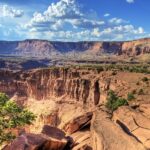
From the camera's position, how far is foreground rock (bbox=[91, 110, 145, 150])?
2373cm

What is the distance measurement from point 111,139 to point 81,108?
254 feet

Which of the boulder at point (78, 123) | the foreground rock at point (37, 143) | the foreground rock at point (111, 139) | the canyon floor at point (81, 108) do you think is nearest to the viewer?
the foreground rock at point (111, 139)

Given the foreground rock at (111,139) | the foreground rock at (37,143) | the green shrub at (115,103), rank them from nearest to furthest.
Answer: the foreground rock at (111,139), the foreground rock at (37,143), the green shrub at (115,103)

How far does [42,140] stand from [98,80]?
8293 centimetres

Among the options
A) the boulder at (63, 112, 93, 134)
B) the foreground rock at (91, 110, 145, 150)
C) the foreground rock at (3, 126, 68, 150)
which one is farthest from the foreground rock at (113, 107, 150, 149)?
the foreground rock at (3, 126, 68, 150)

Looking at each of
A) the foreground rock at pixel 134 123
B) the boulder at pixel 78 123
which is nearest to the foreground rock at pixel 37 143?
the foreground rock at pixel 134 123

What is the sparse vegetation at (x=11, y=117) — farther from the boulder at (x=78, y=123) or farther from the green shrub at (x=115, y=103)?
the green shrub at (x=115, y=103)

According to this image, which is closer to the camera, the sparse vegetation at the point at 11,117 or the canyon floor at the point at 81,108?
the canyon floor at the point at 81,108

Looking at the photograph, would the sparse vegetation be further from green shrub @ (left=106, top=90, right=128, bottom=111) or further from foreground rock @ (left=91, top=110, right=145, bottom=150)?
green shrub @ (left=106, top=90, right=128, bottom=111)

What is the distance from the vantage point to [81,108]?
102 m

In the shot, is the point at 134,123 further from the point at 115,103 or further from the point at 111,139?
the point at 115,103

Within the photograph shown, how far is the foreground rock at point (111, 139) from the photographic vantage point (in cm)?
2373

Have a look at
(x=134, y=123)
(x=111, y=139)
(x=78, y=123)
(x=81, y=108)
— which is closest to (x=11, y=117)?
(x=78, y=123)

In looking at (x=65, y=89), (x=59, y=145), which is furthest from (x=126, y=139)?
(x=65, y=89)
